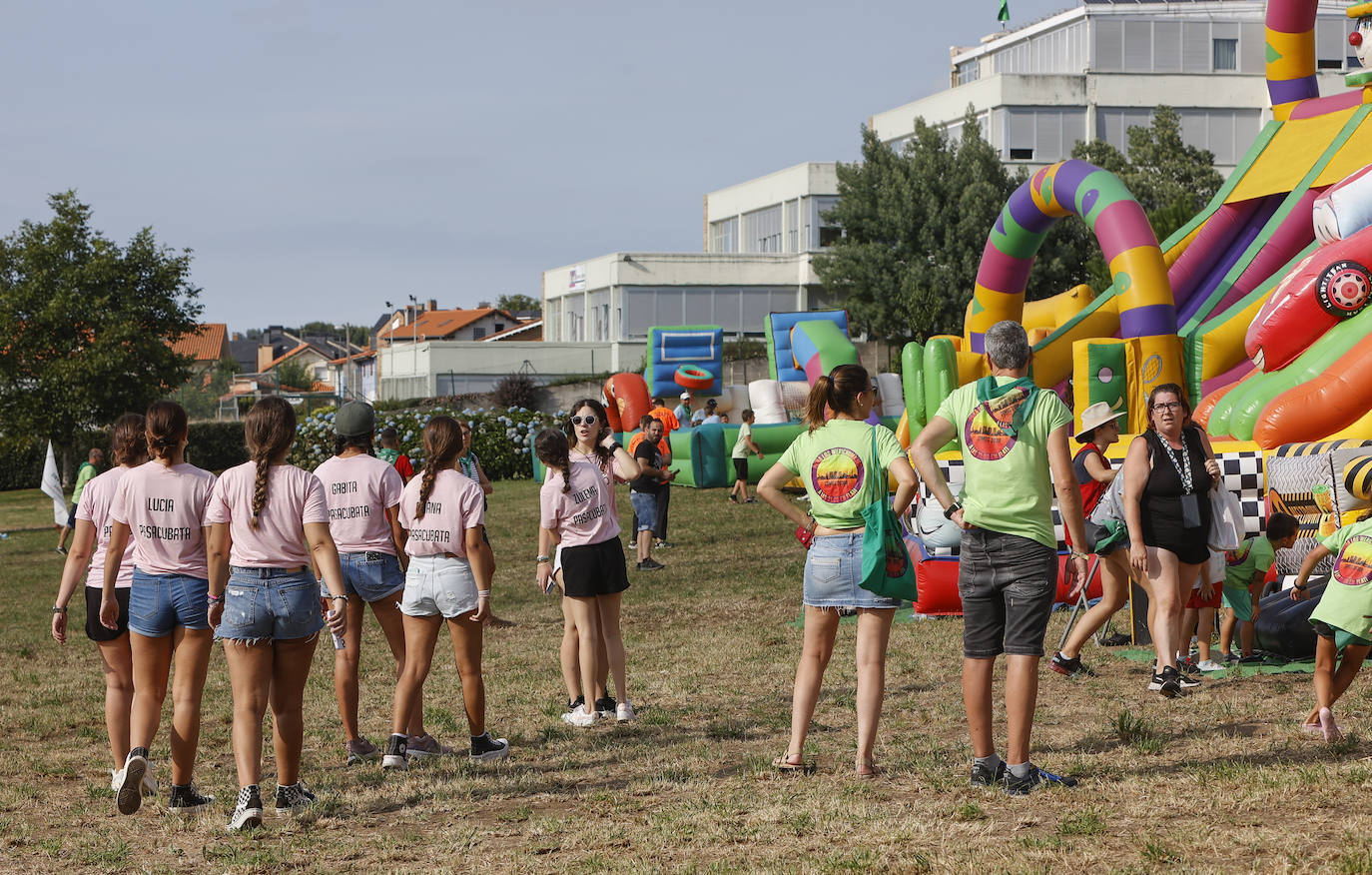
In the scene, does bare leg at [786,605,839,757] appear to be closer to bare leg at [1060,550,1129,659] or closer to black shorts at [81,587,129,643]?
bare leg at [1060,550,1129,659]

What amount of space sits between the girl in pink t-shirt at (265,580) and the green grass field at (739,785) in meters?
0.42

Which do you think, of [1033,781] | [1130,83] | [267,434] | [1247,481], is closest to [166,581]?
[267,434]

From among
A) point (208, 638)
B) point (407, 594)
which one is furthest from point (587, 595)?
point (208, 638)

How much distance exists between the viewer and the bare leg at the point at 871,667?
227 inches

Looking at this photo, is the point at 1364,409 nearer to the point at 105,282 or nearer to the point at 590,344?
the point at 105,282

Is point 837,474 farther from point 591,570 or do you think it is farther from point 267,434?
point 267,434

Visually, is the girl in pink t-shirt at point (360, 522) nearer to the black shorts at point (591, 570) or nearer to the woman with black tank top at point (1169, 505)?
the black shorts at point (591, 570)

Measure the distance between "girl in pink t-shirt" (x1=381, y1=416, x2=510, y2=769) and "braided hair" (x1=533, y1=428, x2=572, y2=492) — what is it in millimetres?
778

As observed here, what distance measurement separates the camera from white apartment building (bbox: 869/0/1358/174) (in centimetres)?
4638

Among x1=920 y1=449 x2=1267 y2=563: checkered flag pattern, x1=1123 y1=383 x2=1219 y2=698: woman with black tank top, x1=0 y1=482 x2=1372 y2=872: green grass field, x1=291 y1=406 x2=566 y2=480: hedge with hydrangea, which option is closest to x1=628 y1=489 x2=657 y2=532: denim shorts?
x1=0 y1=482 x2=1372 y2=872: green grass field

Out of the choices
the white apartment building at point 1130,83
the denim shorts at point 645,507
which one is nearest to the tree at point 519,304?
the white apartment building at point 1130,83

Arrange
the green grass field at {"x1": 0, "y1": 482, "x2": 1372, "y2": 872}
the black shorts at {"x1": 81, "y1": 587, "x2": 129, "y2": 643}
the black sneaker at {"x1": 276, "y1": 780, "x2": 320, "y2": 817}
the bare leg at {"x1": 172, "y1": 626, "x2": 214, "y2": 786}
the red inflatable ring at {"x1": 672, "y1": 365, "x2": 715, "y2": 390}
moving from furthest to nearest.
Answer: the red inflatable ring at {"x1": 672, "y1": 365, "x2": 715, "y2": 390}
the black shorts at {"x1": 81, "y1": 587, "x2": 129, "y2": 643}
the bare leg at {"x1": 172, "y1": 626, "x2": 214, "y2": 786}
the black sneaker at {"x1": 276, "y1": 780, "x2": 320, "y2": 817}
the green grass field at {"x1": 0, "y1": 482, "x2": 1372, "y2": 872}

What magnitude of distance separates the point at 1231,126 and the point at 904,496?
46109mm

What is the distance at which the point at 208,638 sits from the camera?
19.1 ft
